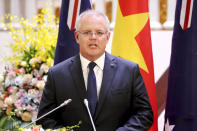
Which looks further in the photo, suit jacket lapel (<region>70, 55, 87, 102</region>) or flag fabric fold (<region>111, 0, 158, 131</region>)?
flag fabric fold (<region>111, 0, 158, 131</region>)

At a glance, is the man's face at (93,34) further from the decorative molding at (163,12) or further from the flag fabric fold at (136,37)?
the decorative molding at (163,12)

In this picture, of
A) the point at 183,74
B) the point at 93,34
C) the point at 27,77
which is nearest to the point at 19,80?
the point at 27,77

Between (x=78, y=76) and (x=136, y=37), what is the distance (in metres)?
0.94

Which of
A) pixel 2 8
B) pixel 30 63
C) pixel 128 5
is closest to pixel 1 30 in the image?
pixel 2 8

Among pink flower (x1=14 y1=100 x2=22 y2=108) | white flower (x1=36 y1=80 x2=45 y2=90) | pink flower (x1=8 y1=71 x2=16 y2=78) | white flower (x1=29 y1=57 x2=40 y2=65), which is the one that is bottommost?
pink flower (x1=14 y1=100 x2=22 y2=108)

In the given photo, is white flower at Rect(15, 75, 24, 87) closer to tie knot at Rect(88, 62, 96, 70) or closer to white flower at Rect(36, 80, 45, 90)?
white flower at Rect(36, 80, 45, 90)

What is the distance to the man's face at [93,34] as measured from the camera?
208 cm

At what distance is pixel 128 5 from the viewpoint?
300 centimetres

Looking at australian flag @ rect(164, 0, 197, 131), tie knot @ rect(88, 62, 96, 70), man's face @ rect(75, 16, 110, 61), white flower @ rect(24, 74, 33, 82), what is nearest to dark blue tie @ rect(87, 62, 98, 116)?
tie knot @ rect(88, 62, 96, 70)

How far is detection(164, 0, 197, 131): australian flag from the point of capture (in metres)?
2.64

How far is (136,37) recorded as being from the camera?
2.97m

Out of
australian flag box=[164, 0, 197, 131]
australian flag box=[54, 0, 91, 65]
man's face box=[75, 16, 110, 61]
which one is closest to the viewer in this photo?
man's face box=[75, 16, 110, 61]

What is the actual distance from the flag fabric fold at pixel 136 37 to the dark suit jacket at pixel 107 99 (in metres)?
0.73

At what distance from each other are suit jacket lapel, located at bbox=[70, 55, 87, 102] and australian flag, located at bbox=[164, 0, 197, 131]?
879mm
